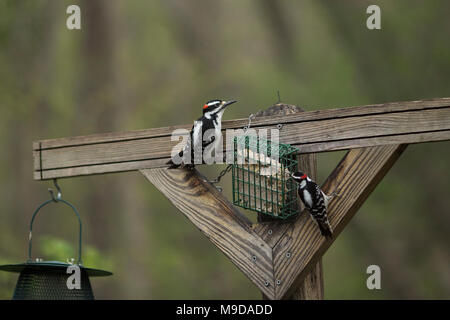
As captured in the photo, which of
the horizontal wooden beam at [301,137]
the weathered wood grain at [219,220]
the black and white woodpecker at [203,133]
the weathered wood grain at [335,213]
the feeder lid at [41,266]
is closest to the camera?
the horizontal wooden beam at [301,137]

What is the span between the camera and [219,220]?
290cm

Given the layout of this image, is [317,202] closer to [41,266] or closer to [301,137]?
[301,137]

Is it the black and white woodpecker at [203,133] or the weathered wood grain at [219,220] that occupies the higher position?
the black and white woodpecker at [203,133]

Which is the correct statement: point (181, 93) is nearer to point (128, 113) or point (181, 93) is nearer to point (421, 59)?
point (128, 113)

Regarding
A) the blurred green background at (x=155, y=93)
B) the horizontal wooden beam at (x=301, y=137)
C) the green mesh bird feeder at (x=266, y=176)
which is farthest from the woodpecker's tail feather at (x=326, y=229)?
the blurred green background at (x=155, y=93)

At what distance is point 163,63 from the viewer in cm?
926

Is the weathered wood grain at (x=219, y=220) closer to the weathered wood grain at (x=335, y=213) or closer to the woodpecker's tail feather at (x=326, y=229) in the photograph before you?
the weathered wood grain at (x=335, y=213)

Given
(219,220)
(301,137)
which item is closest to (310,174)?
(301,137)

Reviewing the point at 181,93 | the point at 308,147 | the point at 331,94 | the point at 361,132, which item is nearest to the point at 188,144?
the point at 308,147

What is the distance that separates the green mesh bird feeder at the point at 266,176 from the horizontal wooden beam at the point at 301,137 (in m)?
0.08

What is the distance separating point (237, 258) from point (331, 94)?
5.74 metres

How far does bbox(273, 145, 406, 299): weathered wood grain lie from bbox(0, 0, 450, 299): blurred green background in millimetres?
5728

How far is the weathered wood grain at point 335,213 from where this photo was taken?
103 inches

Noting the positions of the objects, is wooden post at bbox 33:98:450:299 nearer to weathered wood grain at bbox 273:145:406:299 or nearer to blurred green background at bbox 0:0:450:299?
weathered wood grain at bbox 273:145:406:299
